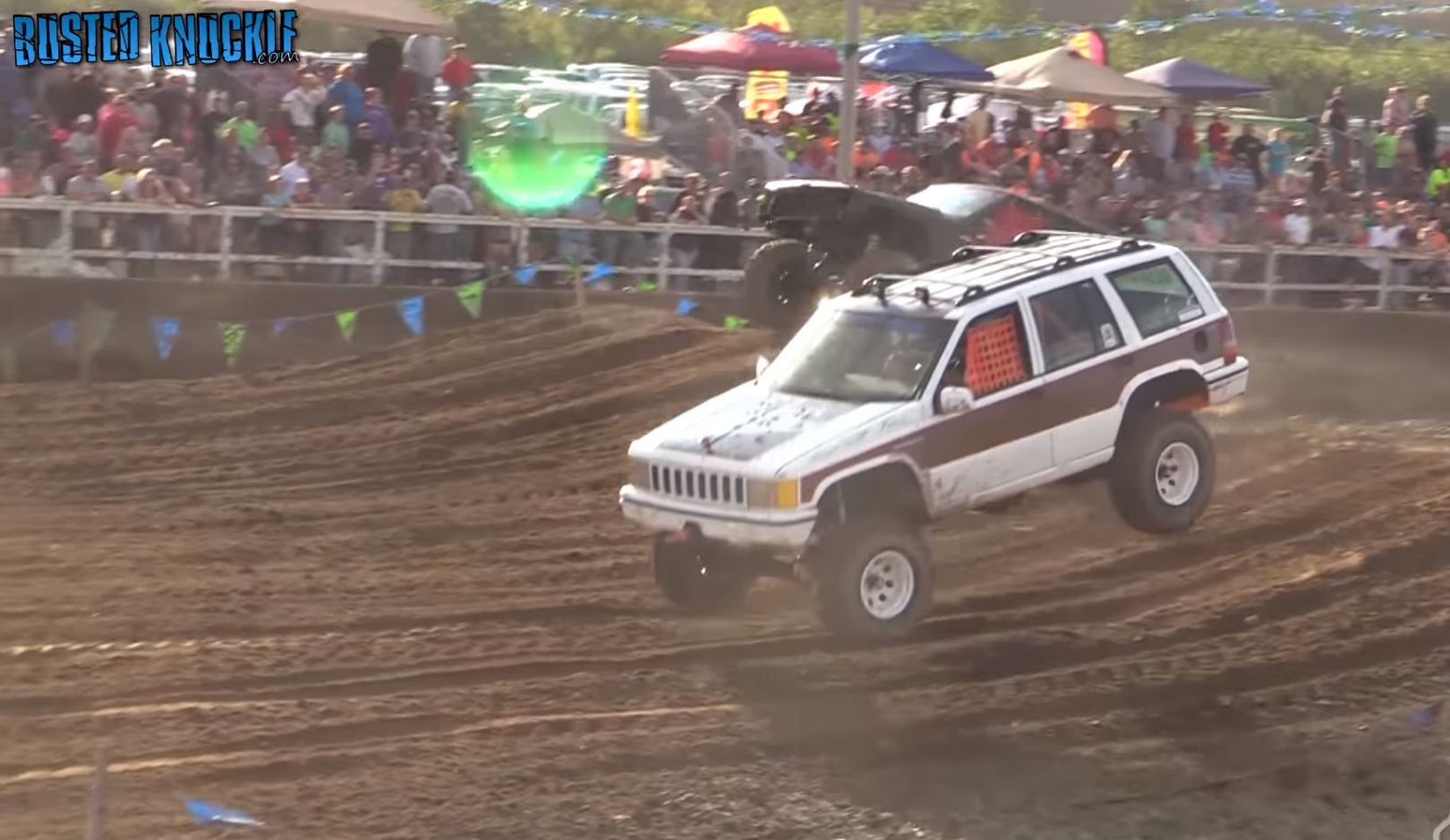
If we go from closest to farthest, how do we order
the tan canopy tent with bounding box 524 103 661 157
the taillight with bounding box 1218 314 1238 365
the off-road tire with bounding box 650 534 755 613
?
the off-road tire with bounding box 650 534 755 613, the taillight with bounding box 1218 314 1238 365, the tan canopy tent with bounding box 524 103 661 157

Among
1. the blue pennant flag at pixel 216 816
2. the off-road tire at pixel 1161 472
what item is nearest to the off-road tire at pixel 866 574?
the off-road tire at pixel 1161 472

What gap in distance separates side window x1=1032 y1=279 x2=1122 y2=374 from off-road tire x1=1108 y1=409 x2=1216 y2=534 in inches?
→ 21.1

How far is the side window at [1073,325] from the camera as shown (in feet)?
37.2

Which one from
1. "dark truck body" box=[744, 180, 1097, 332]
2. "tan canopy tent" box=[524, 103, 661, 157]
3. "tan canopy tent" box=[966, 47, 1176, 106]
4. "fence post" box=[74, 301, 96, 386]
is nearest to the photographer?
"dark truck body" box=[744, 180, 1097, 332]

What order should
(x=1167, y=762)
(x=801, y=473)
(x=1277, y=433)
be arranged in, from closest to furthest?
(x=1167, y=762), (x=801, y=473), (x=1277, y=433)

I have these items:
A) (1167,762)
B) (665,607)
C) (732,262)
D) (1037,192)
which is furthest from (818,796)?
(1037,192)

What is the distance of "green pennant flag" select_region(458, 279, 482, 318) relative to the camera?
17.4 m

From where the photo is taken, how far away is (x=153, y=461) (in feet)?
46.4

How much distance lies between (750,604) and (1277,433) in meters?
5.53

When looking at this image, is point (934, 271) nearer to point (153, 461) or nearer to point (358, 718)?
point (358, 718)

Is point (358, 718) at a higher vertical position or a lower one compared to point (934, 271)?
lower

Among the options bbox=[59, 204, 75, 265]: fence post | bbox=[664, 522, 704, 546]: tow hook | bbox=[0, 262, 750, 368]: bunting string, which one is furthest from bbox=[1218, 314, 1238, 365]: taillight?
bbox=[59, 204, 75, 265]: fence post

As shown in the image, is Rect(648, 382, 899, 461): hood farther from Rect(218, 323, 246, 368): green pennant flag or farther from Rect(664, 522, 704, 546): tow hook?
Rect(218, 323, 246, 368): green pennant flag

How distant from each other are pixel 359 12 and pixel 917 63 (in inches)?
268
